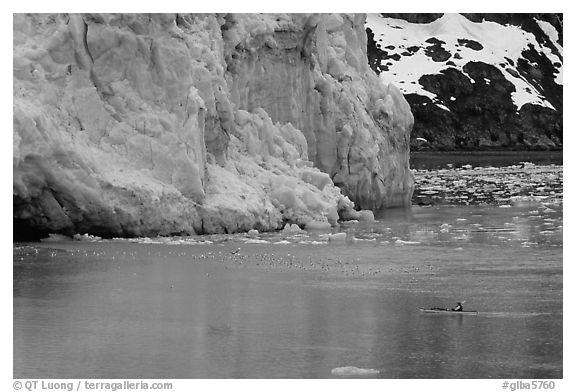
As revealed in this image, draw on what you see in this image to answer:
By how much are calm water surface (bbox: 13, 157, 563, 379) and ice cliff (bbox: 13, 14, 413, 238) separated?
0.85m

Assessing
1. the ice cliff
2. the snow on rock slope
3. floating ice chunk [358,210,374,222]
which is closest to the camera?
the ice cliff

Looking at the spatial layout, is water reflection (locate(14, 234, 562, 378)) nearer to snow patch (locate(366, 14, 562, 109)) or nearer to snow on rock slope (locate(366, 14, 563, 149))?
snow on rock slope (locate(366, 14, 563, 149))

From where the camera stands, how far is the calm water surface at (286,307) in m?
11.4

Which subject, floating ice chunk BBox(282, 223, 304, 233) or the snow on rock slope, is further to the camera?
the snow on rock slope

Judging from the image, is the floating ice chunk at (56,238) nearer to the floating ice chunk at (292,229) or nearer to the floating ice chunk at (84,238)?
the floating ice chunk at (84,238)

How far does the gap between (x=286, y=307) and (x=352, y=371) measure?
369cm

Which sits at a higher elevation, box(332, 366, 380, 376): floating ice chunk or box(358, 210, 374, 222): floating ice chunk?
box(332, 366, 380, 376): floating ice chunk

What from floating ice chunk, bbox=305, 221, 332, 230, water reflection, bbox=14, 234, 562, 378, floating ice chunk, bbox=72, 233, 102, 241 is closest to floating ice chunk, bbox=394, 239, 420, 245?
water reflection, bbox=14, 234, 562, 378

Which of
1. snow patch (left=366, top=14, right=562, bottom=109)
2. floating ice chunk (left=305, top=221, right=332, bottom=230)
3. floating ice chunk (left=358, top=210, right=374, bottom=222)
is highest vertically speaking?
snow patch (left=366, top=14, right=562, bottom=109)

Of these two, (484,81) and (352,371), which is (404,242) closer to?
(352,371)

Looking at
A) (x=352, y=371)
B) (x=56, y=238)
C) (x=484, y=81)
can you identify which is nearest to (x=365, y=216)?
(x=56, y=238)

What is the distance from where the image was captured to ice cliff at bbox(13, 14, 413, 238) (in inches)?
805
